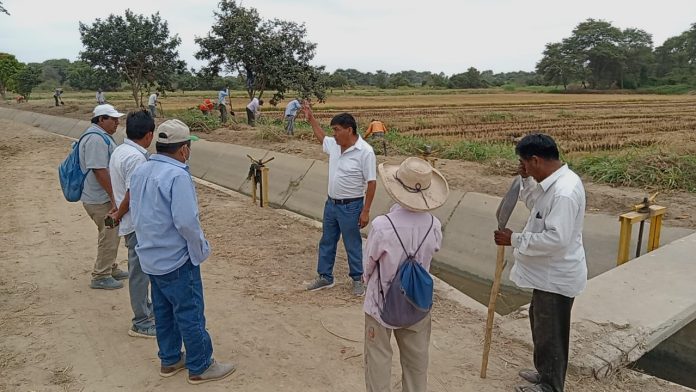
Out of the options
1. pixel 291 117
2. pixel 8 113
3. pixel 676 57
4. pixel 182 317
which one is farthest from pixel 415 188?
pixel 676 57

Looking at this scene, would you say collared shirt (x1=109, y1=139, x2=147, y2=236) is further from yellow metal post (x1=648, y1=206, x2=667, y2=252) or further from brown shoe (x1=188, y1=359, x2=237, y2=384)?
yellow metal post (x1=648, y1=206, x2=667, y2=252)

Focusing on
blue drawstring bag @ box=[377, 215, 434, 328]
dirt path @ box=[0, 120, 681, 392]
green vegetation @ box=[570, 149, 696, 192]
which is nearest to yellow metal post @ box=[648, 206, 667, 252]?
green vegetation @ box=[570, 149, 696, 192]

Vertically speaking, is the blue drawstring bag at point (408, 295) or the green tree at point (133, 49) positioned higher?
the green tree at point (133, 49)

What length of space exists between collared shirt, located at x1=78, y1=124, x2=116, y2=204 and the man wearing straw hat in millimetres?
3035

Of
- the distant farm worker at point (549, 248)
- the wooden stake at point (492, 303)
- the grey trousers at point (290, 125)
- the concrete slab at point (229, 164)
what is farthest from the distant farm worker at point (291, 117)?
the distant farm worker at point (549, 248)

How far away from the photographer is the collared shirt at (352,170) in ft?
16.9

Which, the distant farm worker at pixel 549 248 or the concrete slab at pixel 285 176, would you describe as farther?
the concrete slab at pixel 285 176

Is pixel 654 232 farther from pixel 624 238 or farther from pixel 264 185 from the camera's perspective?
pixel 264 185

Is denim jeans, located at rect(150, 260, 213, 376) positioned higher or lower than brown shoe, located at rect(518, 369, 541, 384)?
higher

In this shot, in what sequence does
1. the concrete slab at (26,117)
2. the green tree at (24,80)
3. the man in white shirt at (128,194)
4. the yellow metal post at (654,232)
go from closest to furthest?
the man in white shirt at (128,194), the yellow metal post at (654,232), the concrete slab at (26,117), the green tree at (24,80)

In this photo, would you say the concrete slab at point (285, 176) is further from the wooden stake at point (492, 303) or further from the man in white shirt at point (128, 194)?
the wooden stake at point (492, 303)

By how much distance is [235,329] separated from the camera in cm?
466

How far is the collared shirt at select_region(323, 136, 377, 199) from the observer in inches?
203

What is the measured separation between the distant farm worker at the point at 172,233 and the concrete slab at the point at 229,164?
9163 mm
